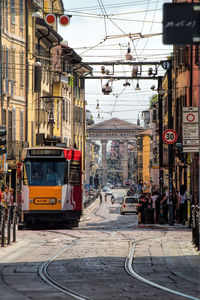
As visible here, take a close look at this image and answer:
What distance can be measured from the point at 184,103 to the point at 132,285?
3126 centimetres

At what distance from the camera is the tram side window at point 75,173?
33.1 metres

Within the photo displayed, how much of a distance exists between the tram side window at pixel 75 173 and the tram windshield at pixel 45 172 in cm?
35

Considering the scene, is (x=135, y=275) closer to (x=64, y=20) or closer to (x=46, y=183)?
(x=46, y=183)

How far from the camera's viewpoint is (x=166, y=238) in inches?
1016

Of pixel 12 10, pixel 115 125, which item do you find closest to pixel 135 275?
pixel 12 10

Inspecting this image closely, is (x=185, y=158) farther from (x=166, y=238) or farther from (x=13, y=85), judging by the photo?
(x=13, y=85)

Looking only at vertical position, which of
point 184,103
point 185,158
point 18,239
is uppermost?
point 184,103

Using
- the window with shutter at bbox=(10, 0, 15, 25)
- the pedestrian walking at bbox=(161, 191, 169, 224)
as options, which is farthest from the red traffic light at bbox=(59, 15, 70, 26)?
→ the window with shutter at bbox=(10, 0, 15, 25)

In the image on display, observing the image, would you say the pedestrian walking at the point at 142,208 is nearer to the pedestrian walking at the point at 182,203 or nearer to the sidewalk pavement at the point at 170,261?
the pedestrian walking at the point at 182,203

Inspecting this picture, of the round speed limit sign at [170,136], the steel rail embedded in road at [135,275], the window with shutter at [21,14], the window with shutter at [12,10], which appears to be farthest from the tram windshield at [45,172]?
the window with shutter at [21,14]

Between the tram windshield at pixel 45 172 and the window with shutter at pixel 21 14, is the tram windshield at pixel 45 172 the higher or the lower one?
the lower one

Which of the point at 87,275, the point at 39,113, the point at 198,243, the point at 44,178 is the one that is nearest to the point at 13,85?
the point at 39,113

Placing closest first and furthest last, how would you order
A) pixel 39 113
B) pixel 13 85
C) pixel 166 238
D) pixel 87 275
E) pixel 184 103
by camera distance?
pixel 87 275 → pixel 166 238 → pixel 184 103 → pixel 13 85 → pixel 39 113

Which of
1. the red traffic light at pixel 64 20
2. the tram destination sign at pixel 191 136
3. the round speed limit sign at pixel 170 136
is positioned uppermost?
the red traffic light at pixel 64 20
